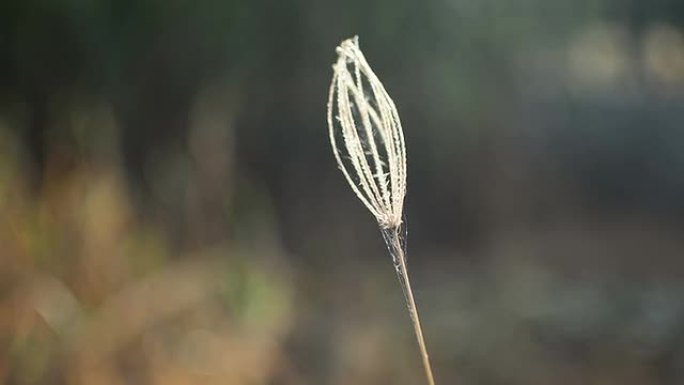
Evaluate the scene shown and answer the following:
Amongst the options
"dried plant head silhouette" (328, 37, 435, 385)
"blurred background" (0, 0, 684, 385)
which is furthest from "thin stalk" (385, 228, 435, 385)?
"blurred background" (0, 0, 684, 385)

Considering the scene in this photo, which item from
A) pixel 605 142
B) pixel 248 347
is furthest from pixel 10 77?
pixel 605 142

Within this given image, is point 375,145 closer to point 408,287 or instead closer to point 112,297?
point 408,287

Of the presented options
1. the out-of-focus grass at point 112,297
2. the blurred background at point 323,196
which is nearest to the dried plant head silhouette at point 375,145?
the blurred background at point 323,196

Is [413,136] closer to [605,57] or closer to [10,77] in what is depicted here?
[605,57]

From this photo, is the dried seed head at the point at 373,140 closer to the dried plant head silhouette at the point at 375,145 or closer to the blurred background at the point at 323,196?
the dried plant head silhouette at the point at 375,145

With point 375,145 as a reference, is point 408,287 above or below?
below

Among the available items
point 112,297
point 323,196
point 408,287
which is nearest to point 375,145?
point 408,287

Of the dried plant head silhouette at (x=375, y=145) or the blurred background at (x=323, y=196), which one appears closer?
the dried plant head silhouette at (x=375, y=145)
